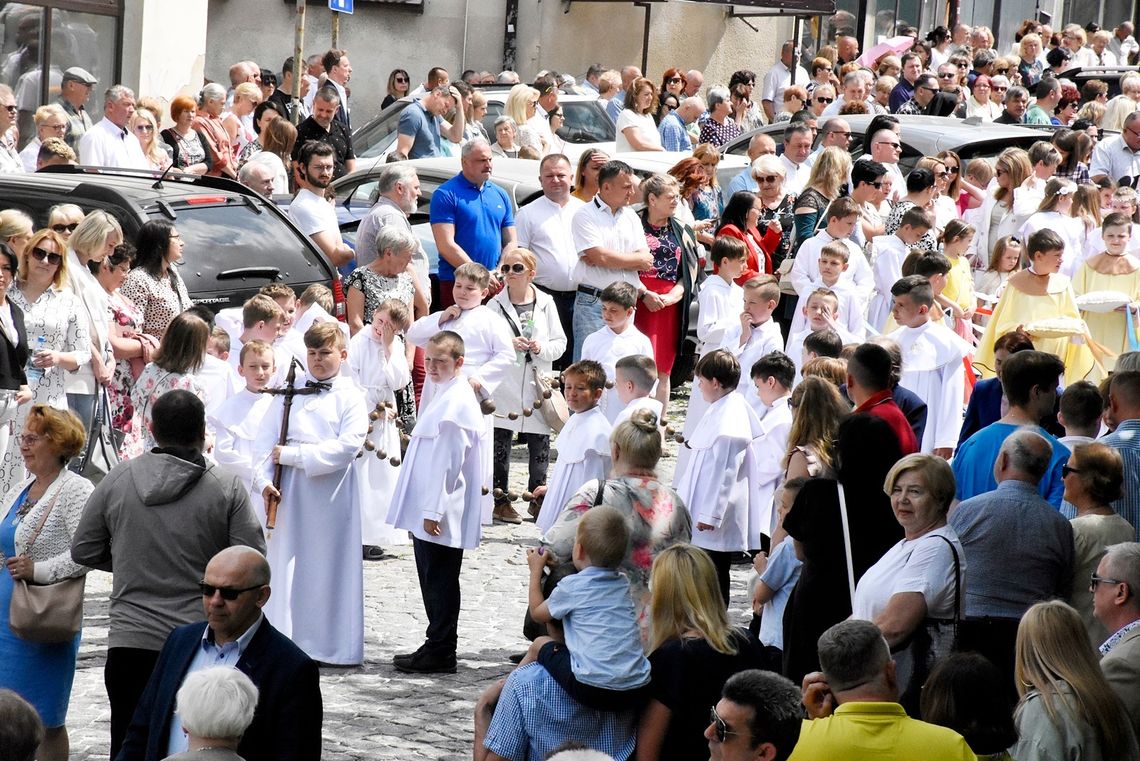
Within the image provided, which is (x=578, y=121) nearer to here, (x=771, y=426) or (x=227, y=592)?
(x=771, y=426)

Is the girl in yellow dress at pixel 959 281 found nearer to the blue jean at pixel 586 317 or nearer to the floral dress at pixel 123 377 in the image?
the blue jean at pixel 586 317

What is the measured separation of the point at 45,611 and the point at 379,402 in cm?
395

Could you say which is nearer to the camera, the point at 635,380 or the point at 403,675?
the point at 403,675

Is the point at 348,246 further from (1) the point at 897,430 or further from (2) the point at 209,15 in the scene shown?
(2) the point at 209,15

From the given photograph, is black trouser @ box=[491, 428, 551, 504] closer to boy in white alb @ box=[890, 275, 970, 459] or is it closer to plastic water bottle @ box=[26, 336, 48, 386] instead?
boy in white alb @ box=[890, 275, 970, 459]

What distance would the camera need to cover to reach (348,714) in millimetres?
7730

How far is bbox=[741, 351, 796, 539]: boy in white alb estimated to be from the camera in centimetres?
915

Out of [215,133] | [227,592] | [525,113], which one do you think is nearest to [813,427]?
[227,592]

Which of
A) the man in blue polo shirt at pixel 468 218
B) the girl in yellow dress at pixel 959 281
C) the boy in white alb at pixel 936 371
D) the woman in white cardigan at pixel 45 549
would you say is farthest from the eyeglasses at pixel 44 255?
the girl in yellow dress at pixel 959 281

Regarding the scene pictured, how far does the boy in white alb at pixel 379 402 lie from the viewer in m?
10.2

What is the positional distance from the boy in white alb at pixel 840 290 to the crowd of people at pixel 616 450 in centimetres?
3

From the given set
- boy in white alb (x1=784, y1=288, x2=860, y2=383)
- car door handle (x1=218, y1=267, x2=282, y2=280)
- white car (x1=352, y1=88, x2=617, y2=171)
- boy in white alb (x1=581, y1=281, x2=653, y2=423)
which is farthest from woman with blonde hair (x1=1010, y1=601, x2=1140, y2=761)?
white car (x1=352, y1=88, x2=617, y2=171)

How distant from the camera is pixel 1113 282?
40.9 feet

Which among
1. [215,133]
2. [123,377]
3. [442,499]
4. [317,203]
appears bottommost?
[442,499]
